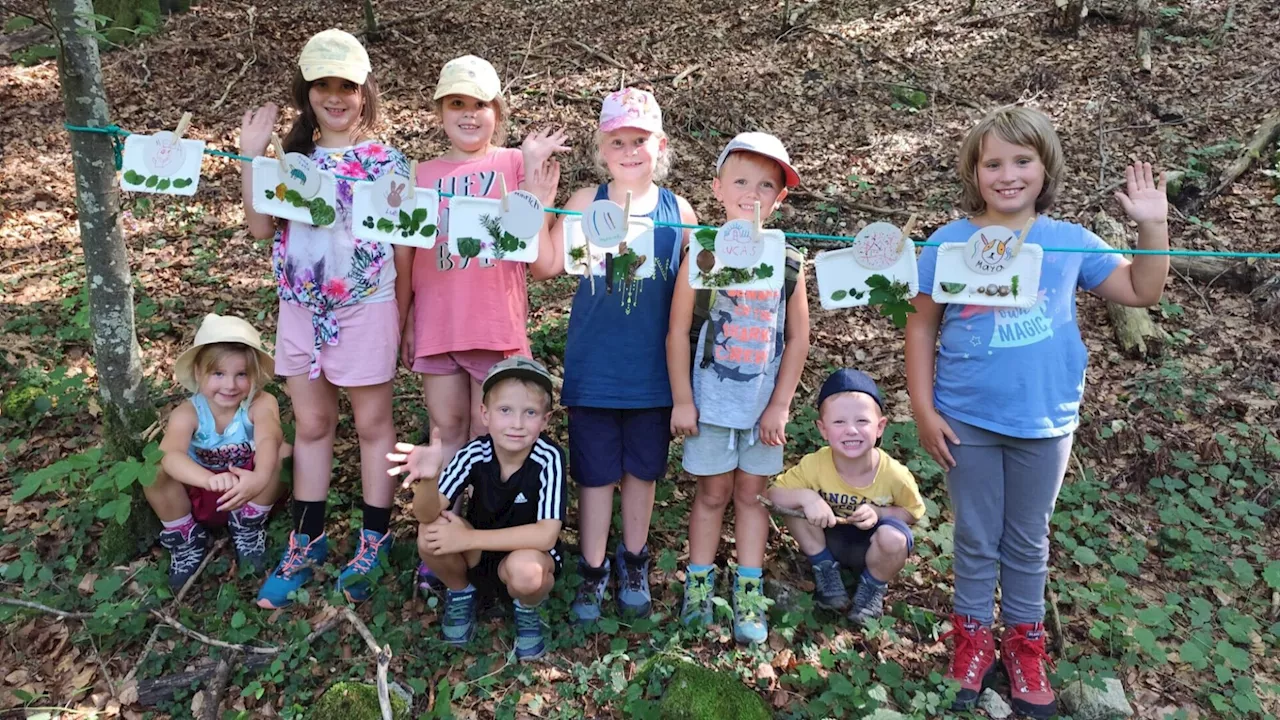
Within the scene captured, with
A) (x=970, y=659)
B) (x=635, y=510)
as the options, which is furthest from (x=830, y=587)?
(x=635, y=510)

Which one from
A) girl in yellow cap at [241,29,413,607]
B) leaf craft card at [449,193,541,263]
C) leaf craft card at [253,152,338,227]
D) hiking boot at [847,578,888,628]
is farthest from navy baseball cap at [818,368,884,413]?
leaf craft card at [253,152,338,227]

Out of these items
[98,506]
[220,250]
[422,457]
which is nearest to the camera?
[422,457]

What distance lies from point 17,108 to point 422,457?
750cm

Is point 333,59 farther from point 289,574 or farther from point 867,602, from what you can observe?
point 867,602

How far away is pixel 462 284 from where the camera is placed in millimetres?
3137

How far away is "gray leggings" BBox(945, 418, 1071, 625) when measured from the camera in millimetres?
2746

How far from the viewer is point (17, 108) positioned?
738 cm

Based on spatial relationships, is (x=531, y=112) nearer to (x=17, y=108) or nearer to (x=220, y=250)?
(x=220, y=250)

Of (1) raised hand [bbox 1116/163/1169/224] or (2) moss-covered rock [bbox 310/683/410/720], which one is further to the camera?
(2) moss-covered rock [bbox 310/683/410/720]

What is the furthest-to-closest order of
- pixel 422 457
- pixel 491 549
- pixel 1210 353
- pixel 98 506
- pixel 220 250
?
pixel 220 250 < pixel 1210 353 < pixel 98 506 < pixel 491 549 < pixel 422 457

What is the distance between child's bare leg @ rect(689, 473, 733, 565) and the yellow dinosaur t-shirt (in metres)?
0.30

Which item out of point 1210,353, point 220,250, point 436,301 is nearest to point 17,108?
point 220,250

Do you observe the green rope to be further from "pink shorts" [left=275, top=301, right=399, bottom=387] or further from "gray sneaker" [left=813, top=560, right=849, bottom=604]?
"gray sneaker" [left=813, top=560, right=849, bottom=604]

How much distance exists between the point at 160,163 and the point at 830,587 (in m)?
3.12
